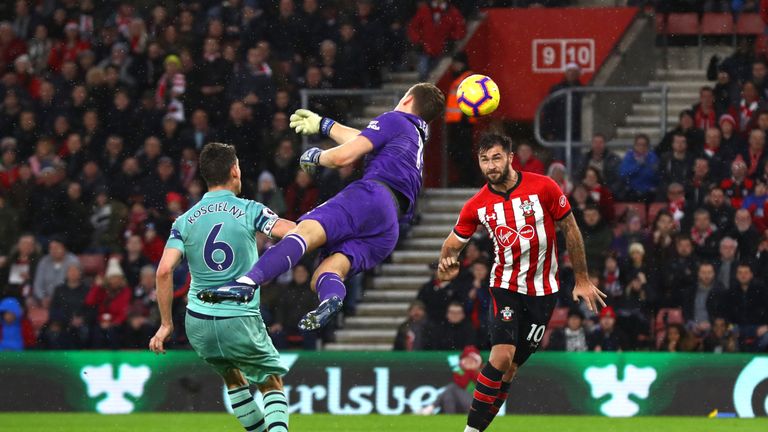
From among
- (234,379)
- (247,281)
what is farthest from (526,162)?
(247,281)

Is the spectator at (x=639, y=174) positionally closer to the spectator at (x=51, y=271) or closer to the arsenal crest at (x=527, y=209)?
the spectator at (x=51, y=271)

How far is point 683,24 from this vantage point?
67.6 ft

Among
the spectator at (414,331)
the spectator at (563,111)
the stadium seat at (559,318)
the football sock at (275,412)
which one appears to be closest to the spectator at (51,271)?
the spectator at (414,331)

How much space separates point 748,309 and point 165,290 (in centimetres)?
848

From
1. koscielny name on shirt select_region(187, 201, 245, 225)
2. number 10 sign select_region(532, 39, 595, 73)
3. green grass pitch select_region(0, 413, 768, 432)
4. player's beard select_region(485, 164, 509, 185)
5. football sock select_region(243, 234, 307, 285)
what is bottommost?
green grass pitch select_region(0, 413, 768, 432)

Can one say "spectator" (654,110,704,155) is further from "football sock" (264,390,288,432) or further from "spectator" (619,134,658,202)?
"football sock" (264,390,288,432)

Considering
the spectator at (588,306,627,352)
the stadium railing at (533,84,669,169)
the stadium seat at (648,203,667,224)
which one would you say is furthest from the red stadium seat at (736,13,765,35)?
the spectator at (588,306,627,352)

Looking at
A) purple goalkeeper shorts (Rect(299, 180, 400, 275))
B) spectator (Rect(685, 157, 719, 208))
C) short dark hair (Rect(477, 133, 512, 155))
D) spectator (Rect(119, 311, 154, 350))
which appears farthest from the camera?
spectator (Rect(119, 311, 154, 350))

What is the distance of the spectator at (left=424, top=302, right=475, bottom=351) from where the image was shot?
16.6m

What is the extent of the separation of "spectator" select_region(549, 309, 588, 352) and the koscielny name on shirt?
769 cm

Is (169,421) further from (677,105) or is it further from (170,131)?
(677,105)

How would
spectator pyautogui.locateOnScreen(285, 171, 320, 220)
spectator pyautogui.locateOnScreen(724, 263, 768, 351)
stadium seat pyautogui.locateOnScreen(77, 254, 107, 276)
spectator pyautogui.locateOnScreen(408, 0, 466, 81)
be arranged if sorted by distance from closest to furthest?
1. spectator pyautogui.locateOnScreen(724, 263, 768, 351)
2. spectator pyautogui.locateOnScreen(285, 171, 320, 220)
3. stadium seat pyautogui.locateOnScreen(77, 254, 107, 276)
4. spectator pyautogui.locateOnScreen(408, 0, 466, 81)

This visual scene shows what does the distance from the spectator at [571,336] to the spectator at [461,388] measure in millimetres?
A: 1051

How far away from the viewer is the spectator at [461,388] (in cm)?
1565
